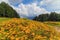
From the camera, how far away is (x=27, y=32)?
919 centimetres

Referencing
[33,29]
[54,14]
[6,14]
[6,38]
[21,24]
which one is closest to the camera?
[6,38]

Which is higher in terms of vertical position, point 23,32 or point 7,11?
point 7,11

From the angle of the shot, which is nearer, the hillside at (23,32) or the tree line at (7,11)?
the hillside at (23,32)

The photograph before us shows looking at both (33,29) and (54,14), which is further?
(54,14)

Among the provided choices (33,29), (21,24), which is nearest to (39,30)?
(33,29)

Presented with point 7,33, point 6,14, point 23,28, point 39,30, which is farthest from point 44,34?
point 6,14

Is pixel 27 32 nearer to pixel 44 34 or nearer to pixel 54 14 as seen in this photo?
pixel 44 34

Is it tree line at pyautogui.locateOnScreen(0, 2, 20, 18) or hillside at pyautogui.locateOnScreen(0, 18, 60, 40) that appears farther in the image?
tree line at pyautogui.locateOnScreen(0, 2, 20, 18)

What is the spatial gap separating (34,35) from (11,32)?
1.19 meters

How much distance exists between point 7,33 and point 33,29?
1581 millimetres

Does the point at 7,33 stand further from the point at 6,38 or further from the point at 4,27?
the point at 4,27

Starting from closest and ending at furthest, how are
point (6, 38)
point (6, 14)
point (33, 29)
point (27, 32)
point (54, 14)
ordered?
point (6, 38) → point (27, 32) → point (33, 29) → point (6, 14) → point (54, 14)

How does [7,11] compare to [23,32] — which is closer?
[23,32]

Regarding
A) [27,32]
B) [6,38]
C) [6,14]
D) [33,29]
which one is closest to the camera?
[6,38]
